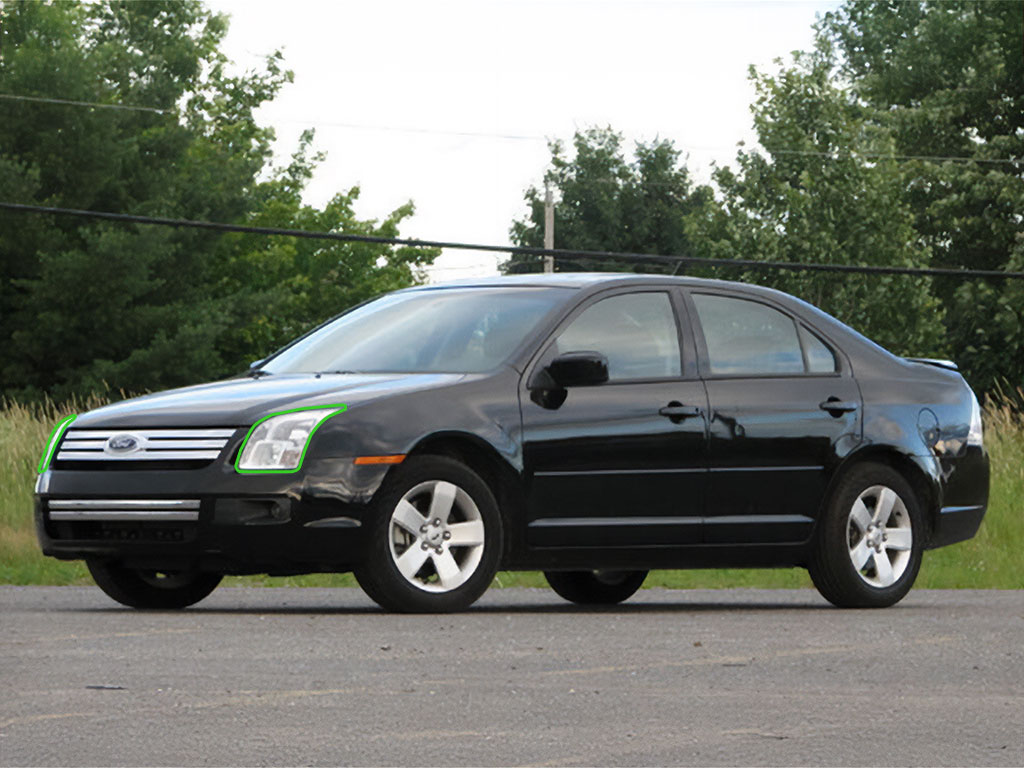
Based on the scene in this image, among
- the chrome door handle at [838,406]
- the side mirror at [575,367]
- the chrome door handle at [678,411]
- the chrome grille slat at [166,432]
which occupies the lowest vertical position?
the chrome grille slat at [166,432]

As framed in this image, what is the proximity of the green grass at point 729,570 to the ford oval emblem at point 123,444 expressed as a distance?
13.8 ft

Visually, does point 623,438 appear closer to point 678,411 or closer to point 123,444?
point 678,411

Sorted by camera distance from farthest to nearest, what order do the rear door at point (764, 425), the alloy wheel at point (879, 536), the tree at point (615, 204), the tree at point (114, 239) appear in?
the tree at point (615, 204) → the tree at point (114, 239) → the alloy wheel at point (879, 536) → the rear door at point (764, 425)

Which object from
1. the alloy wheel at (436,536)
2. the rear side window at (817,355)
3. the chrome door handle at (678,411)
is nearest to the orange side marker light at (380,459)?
the alloy wheel at (436,536)

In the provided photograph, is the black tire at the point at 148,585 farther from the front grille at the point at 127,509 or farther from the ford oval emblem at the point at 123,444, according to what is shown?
the ford oval emblem at the point at 123,444

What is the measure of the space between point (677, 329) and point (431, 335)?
126 cm

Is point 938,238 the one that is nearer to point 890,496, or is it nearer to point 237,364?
point 237,364

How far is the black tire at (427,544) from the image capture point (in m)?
9.71

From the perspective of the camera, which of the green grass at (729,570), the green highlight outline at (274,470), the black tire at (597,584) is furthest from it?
the green grass at (729,570)

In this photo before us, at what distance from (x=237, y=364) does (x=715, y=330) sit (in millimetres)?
54691

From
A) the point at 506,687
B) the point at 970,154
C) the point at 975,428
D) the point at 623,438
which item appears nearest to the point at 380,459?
the point at 623,438

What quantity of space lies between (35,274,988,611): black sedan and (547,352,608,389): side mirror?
0.01 m

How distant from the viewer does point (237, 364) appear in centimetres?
6500

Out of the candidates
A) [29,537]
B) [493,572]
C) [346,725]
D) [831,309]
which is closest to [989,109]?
[831,309]
